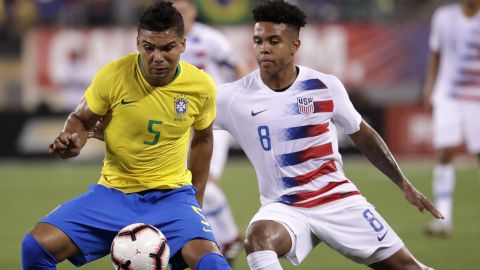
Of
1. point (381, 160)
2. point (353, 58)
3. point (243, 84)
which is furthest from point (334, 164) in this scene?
point (353, 58)

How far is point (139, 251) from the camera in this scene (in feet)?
17.7

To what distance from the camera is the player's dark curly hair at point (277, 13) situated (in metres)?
6.21

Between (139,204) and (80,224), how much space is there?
37 cm

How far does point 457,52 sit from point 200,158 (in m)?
5.36

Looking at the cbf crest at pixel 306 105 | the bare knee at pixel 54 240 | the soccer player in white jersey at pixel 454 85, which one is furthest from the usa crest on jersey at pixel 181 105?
the soccer player in white jersey at pixel 454 85

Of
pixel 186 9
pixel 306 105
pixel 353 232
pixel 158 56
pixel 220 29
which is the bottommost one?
pixel 220 29

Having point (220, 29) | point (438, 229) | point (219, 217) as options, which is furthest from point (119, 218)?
point (220, 29)

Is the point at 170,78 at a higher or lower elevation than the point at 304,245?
higher

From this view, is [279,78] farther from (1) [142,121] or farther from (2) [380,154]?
(1) [142,121]

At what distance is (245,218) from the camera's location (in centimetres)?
1179

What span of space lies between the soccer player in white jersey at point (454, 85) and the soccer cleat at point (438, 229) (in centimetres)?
26

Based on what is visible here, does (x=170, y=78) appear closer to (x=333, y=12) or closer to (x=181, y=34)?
(x=181, y=34)

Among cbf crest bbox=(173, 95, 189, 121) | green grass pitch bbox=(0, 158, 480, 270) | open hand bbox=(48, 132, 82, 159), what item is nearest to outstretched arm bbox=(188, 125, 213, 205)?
cbf crest bbox=(173, 95, 189, 121)

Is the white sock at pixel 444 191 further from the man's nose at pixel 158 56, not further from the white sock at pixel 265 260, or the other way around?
the man's nose at pixel 158 56
